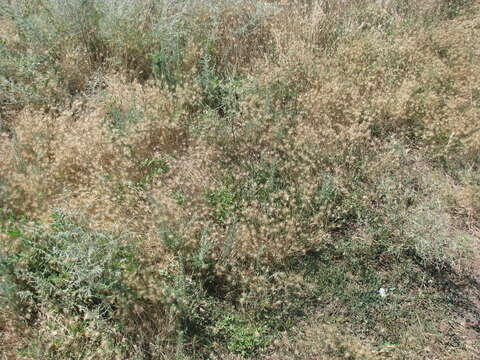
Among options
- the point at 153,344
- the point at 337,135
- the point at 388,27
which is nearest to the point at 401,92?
the point at 337,135

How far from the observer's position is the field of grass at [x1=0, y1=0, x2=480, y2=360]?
9.15 ft

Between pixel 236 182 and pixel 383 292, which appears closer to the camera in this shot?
pixel 383 292

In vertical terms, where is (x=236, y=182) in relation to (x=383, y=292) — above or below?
above

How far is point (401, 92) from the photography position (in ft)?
14.5

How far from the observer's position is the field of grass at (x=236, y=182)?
9.15 feet

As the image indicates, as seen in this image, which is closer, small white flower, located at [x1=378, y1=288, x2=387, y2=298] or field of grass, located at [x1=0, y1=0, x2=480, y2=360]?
field of grass, located at [x1=0, y1=0, x2=480, y2=360]

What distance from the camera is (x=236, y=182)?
3559 millimetres

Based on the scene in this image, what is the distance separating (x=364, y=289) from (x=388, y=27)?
145 inches

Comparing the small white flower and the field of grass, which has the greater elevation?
the field of grass

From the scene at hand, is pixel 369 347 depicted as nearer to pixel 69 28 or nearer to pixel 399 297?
pixel 399 297

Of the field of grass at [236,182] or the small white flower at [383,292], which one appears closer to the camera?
the field of grass at [236,182]

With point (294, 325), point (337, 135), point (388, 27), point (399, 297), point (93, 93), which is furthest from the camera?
point (388, 27)

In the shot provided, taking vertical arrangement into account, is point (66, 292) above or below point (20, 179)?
below

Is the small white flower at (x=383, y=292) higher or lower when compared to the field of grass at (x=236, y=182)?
lower
